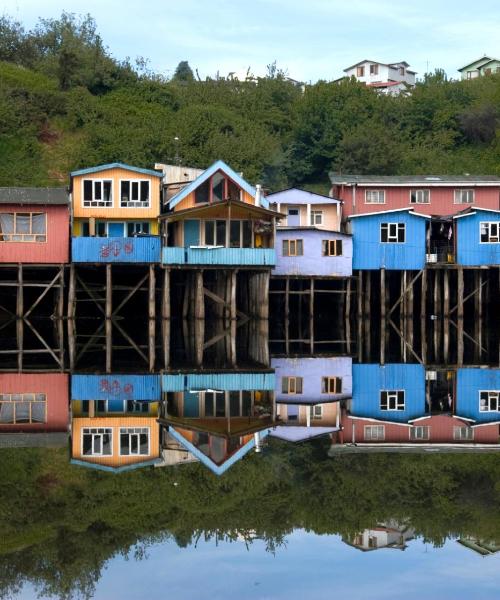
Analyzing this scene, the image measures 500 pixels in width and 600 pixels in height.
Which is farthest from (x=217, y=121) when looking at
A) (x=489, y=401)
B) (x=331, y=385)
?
(x=489, y=401)

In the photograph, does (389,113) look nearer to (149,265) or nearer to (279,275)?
(279,275)

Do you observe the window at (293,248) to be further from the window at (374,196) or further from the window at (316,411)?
the window at (316,411)

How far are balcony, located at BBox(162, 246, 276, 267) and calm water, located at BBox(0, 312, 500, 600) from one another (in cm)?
1509

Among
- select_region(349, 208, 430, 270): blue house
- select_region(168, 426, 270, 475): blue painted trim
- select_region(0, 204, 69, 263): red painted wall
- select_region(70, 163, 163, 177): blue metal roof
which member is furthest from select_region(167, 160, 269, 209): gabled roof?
select_region(168, 426, 270, 475): blue painted trim

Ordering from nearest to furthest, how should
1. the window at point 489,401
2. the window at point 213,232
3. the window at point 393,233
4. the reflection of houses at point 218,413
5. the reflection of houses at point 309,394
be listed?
the reflection of houses at point 218,413, the reflection of houses at point 309,394, the window at point 489,401, the window at point 213,232, the window at point 393,233

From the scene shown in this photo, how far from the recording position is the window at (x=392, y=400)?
24719mm

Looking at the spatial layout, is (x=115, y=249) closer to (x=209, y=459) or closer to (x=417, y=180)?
(x=417, y=180)

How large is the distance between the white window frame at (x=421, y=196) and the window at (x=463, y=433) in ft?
107

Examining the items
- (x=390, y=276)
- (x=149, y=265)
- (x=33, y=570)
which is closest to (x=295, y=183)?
(x=390, y=276)

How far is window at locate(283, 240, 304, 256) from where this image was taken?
161 feet

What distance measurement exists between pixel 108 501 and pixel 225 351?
20407 millimetres

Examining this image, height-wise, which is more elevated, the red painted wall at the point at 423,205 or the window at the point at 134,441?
the red painted wall at the point at 423,205

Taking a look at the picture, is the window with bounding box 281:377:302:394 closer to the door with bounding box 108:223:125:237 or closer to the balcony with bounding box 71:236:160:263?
the balcony with bounding box 71:236:160:263

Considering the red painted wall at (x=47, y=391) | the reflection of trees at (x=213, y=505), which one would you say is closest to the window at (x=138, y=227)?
the red painted wall at (x=47, y=391)
